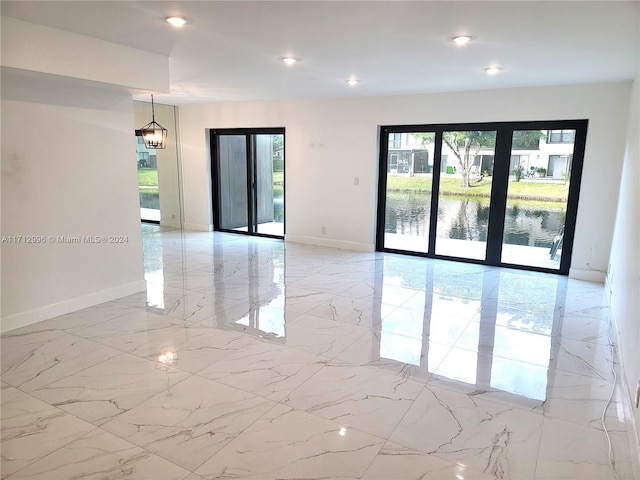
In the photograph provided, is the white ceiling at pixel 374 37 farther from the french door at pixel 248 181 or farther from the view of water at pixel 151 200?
the view of water at pixel 151 200

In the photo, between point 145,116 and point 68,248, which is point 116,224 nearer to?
point 68,248

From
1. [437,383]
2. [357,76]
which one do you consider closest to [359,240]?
[357,76]

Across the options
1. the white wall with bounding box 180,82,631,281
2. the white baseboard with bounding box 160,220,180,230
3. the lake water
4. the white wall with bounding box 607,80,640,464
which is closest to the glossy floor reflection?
the white wall with bounding box 607,80,640,464

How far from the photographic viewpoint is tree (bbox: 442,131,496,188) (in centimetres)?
602

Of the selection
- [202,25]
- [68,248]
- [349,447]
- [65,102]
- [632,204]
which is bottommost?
[349,447]

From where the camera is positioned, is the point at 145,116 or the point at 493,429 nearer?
the point at 493,429

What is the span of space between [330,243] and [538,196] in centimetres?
326

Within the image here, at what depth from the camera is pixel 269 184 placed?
8.30 m

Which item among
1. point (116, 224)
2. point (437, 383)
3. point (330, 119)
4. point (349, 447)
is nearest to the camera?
point (349, 447)

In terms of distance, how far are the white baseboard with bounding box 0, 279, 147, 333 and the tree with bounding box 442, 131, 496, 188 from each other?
452 cm

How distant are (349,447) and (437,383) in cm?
94

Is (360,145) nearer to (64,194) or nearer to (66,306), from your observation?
(64,194)

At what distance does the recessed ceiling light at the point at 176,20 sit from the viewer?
3047 millimetres

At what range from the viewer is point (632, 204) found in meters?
3.84
